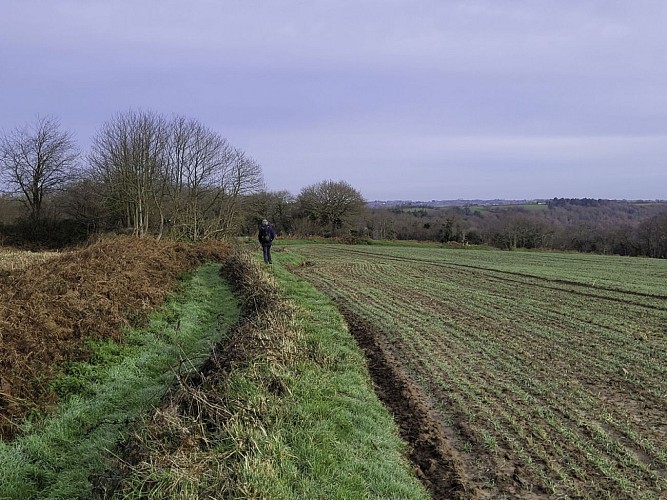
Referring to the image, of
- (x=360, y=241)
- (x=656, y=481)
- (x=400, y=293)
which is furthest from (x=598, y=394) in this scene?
(x=360, y=241)

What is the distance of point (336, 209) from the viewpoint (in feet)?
215

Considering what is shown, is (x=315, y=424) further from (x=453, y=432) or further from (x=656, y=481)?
(x=656, y=481)

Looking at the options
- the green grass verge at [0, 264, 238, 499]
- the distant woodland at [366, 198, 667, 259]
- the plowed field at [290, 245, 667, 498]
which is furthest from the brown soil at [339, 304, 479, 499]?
the distant woodland at [366, 198, 667, 259]

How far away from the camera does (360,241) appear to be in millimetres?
56938

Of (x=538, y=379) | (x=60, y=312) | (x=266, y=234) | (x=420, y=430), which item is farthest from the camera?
(x=266, y=234)

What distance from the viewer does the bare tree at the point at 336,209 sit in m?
64.9

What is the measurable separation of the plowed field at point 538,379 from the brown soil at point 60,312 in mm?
5176

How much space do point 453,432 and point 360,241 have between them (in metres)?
51.2

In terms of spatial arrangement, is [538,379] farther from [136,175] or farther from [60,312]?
[136,175]

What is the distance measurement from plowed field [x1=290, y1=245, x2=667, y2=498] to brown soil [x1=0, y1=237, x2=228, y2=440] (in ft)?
17.0

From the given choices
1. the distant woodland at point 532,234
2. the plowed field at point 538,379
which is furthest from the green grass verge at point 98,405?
the distant woodland at point 532,234

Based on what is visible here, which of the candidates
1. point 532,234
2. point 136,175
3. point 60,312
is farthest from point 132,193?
point 532,234

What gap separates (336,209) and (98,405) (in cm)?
5989

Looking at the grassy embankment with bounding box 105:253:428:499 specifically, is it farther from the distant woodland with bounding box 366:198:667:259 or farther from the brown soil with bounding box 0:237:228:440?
the distant woodland with bounding box 366:198:667:259
